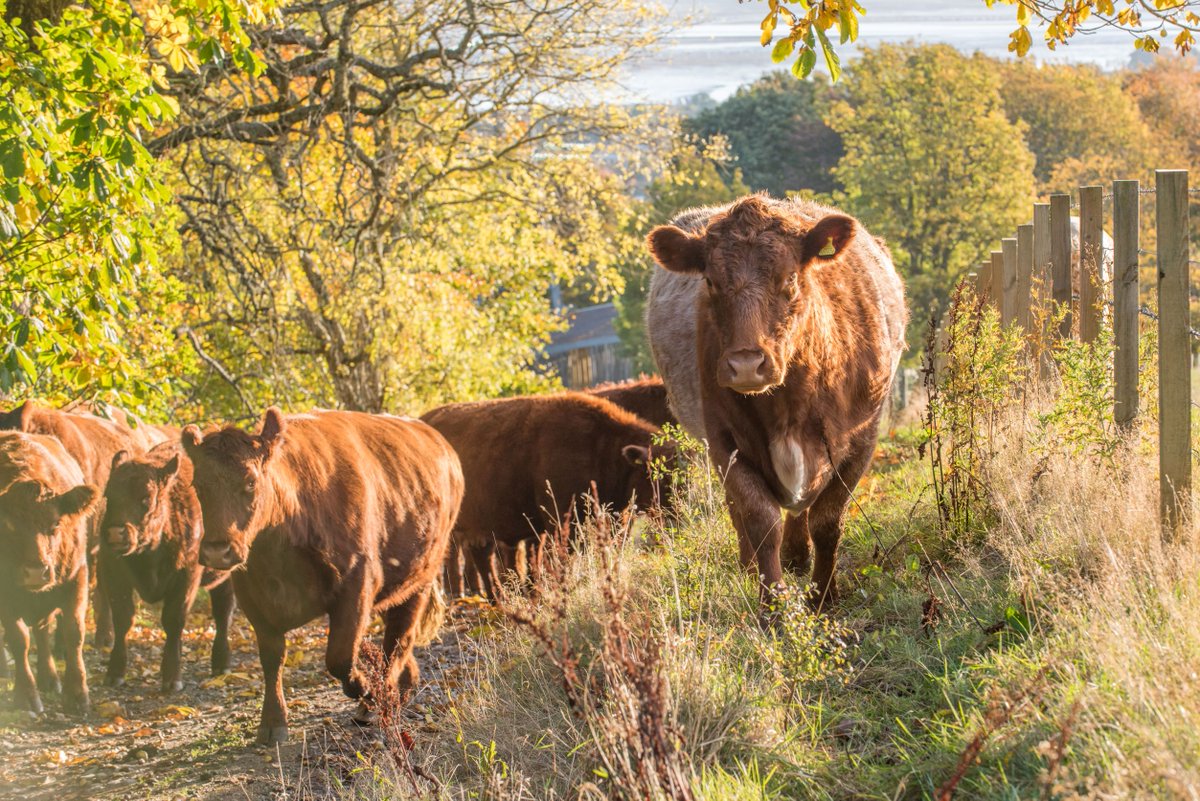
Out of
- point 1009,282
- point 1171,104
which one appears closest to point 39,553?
point 1009,282

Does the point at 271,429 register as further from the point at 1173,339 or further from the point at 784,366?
the point at 1173,339

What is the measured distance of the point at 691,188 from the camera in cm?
3941

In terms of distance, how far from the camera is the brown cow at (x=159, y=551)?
887 cm

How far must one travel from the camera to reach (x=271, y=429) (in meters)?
7.16

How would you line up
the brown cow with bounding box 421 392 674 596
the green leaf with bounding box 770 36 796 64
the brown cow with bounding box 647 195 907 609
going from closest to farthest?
the green leaf with bounding box 770 36 796 64 → the brown cow with bounding box 647 195 907 609 → the brown cow with bounding box 421 392 674 596

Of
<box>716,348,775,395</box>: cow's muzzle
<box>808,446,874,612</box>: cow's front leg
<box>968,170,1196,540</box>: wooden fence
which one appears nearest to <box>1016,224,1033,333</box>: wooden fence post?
<box>968,170,1196,540</box>: wooden fence

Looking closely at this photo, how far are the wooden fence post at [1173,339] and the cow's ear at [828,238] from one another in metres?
1.44

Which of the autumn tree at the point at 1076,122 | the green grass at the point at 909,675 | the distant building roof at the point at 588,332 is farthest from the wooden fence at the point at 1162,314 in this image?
the distant building roof at the point at 588,332

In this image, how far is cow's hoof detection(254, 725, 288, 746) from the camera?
7.27m

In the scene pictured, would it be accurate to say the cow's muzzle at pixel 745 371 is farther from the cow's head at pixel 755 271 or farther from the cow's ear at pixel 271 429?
the cow's ear at pixel 271 429

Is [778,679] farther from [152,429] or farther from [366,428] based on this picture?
[152,429]

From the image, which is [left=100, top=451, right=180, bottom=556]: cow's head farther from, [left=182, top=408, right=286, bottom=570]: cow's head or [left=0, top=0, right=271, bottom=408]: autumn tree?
[left=182, top=408, right=286, bottom=570]: cow's head

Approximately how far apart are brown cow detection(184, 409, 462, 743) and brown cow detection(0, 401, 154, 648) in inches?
104

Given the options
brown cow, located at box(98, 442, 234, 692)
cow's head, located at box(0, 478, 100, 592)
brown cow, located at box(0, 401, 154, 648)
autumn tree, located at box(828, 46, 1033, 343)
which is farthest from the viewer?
autumn tree, located at box(828, 46, 1033, 343)
